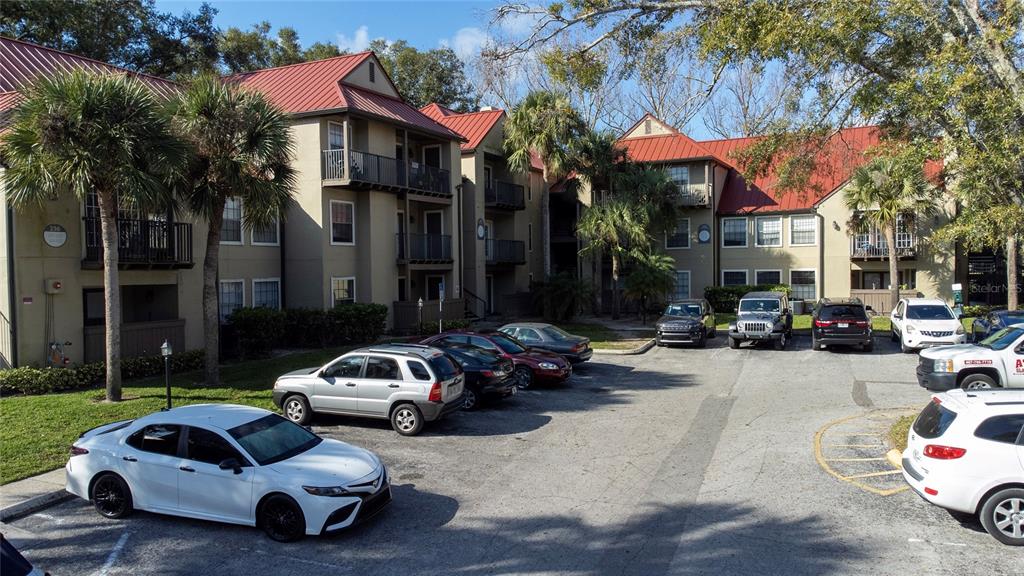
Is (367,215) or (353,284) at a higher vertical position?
(367,215)

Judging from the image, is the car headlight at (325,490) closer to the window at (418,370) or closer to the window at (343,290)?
the window at (418,370)

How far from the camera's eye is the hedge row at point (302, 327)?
2141 centimetres

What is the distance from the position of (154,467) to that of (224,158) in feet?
29.5

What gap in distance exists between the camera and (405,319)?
27.6 meters

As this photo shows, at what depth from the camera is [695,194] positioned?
38688 mm

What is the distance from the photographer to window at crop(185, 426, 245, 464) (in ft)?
27.5

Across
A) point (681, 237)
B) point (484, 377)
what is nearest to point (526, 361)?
point (484, 377)

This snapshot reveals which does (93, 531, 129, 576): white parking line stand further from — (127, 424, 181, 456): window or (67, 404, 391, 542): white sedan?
(127, 424, 181, 456): window

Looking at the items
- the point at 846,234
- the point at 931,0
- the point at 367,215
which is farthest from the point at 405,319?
the point at 846,234

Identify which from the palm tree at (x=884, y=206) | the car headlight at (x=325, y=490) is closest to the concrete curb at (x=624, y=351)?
the palm tree at (x=884, y=206)

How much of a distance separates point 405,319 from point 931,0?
66.7ft

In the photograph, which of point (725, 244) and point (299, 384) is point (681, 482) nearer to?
point (299, 384)

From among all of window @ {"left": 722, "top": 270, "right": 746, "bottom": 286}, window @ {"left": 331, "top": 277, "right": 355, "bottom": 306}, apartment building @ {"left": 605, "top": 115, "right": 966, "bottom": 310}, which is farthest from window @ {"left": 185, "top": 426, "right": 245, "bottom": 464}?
window @ {"left": 722, "top": 270, "right": 746, "bottom": 286}

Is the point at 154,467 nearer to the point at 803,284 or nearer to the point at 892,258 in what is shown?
the point at 892,258
